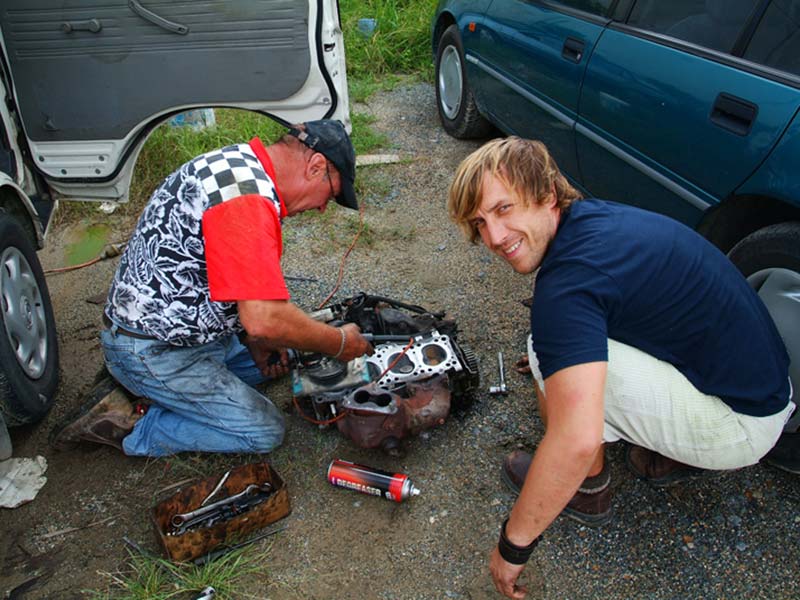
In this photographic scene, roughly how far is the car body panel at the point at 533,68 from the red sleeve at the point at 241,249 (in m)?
1.78

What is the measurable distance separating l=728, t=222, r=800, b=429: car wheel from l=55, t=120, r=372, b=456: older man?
1469mm

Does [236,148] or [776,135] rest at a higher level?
[776,135]

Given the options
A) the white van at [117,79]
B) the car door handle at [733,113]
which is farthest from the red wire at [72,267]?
the car door handle at [733,113]

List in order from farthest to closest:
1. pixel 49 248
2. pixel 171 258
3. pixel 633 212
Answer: pixel 49 248 → pixel 171 258 → pixel 633 212

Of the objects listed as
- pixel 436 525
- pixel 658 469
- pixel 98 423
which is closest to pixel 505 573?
pixel 436 525

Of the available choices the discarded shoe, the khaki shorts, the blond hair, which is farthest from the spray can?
the discarded shoe

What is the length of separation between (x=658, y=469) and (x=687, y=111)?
4.38ft

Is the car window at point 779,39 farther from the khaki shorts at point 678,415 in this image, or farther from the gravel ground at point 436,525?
the gravel ground at point 436,525

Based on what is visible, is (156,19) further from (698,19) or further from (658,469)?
(658,469)

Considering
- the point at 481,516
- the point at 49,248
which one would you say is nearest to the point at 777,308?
the point at 481,516

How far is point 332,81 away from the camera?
292cm

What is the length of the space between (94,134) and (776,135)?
2.96 m

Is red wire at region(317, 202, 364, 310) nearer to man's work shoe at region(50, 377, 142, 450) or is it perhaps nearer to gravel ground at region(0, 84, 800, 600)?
gravel ground at region(0, 84, 800, 600)

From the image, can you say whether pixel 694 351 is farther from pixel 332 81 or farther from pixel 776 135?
pixel 332 81
